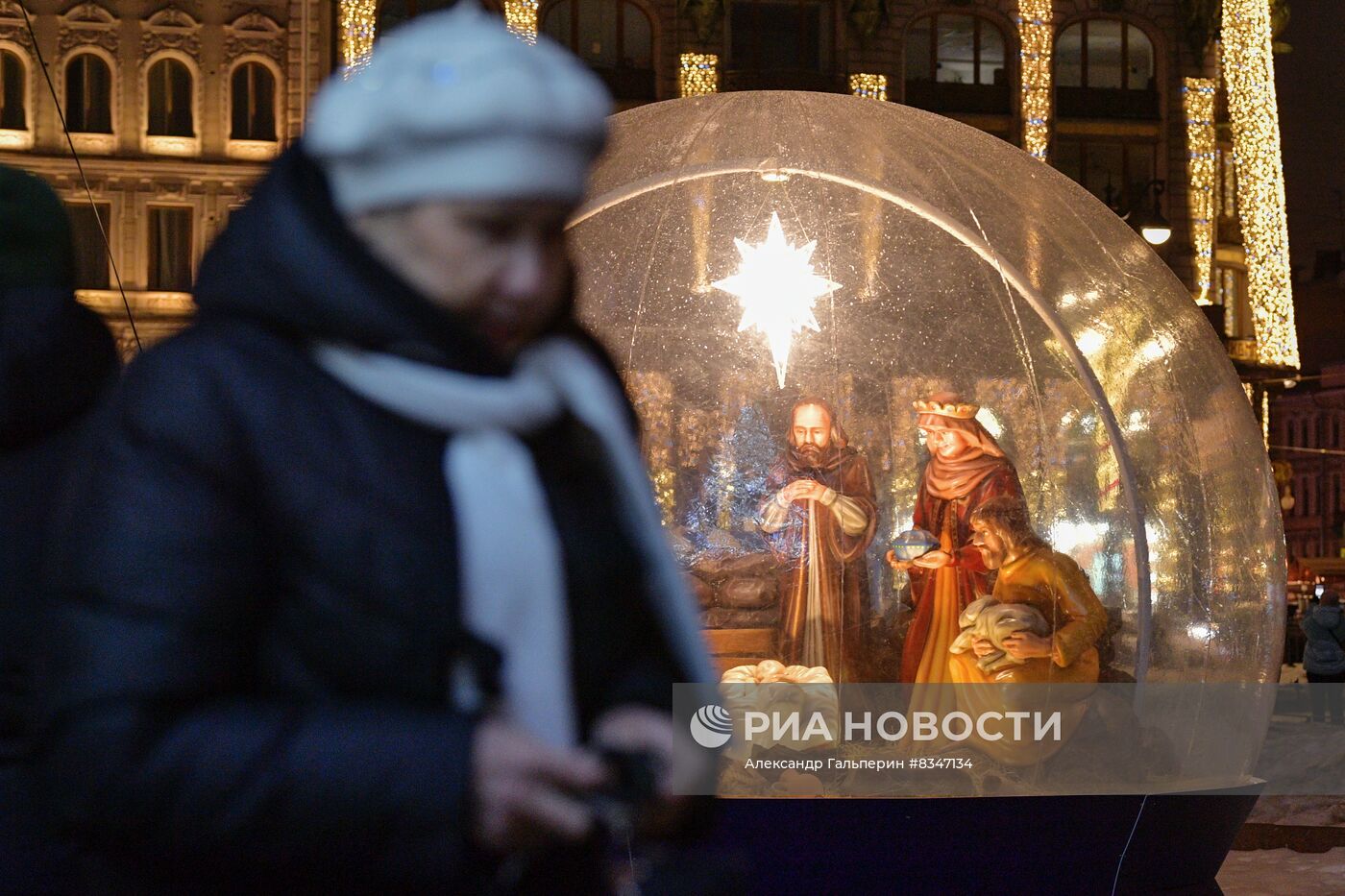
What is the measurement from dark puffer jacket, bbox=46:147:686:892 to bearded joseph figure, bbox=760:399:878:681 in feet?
11.4

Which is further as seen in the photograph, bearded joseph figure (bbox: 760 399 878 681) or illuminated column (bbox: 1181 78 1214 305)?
illuminated column (bbox: 1181 78 1214 305)

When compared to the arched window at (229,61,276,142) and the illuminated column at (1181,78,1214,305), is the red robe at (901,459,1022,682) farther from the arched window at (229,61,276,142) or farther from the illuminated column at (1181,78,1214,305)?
the arched window at (229,61,276,142)

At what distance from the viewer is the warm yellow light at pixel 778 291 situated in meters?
5.17

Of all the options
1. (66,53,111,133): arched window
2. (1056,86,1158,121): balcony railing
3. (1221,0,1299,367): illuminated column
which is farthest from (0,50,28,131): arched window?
(1221,0,1299,367): illuminated column

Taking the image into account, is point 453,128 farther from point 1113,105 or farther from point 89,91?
point 1113,105

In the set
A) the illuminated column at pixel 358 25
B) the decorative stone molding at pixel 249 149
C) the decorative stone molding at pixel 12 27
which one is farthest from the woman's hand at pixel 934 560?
the decorative stone molding at pixel 12 27

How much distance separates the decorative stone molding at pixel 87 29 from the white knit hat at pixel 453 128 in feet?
113


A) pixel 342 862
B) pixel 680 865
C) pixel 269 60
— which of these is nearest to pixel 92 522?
pixel 342 862

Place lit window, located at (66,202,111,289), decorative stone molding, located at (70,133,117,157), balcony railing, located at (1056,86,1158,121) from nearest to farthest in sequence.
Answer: lit window, located at (66,202,111,289)
decorative stone molding, located at (70,133,117,157)
balcony railing, located at (1056,86,1158,121)

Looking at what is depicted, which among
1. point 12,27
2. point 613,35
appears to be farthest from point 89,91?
point 613,35

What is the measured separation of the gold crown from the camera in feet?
16.9

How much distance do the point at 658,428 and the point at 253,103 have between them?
31.7m

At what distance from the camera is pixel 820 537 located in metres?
5.10

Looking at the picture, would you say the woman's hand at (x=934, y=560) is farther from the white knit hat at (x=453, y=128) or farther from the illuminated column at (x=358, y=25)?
the illuminated column at (x=358, y=25)
